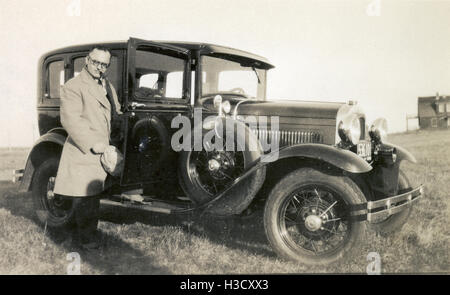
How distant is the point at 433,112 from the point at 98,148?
5.68m

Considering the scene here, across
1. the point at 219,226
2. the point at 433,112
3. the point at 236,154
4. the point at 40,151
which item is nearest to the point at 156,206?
the point at 236,154

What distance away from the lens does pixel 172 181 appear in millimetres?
4207

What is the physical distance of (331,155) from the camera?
3141mm

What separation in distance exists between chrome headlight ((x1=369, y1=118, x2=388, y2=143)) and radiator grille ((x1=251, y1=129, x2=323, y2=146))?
709 mm

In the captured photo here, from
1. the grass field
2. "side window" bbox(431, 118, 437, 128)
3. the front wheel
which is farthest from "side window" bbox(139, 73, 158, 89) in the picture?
"side window" bbox(431, 118, 437, 128)

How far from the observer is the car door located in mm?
3713

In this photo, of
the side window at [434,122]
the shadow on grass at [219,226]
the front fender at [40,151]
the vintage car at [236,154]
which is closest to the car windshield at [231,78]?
the vintage car at [236,154]

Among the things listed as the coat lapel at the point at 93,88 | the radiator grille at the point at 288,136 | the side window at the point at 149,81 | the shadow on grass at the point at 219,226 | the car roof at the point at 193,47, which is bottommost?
the shadow on grass at the point at 219,226

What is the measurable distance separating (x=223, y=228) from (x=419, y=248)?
7.08 ft

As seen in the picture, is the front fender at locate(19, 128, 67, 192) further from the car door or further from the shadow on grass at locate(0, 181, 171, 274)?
the car door

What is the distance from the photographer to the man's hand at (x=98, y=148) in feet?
11.0

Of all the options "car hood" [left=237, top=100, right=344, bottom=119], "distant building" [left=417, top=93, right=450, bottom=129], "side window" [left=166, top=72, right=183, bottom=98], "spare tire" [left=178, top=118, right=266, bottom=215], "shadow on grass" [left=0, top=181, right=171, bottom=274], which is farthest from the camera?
"distant building" [left=417, top=93, right=450, bottom=129]

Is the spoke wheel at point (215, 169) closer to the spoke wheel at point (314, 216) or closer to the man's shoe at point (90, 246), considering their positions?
the spoke wheel at point (314, 216)

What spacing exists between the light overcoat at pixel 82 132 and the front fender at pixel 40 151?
A: 109 cm
